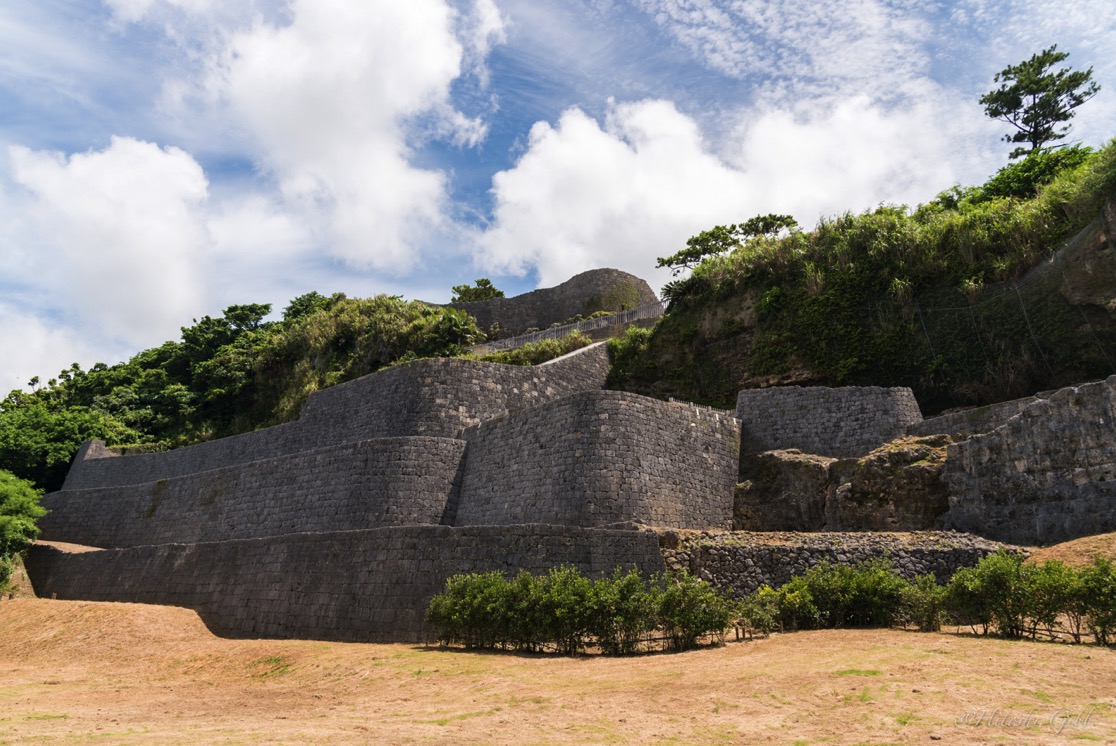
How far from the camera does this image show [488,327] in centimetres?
4553

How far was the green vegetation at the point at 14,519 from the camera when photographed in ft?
74.7

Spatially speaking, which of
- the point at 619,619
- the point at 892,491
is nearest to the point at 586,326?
the point at 892,491

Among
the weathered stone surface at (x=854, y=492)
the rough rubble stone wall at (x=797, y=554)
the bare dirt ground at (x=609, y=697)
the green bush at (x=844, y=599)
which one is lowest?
the bare dirt ground at (x=609, y=697)

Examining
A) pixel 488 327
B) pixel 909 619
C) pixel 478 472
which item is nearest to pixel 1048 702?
pixel 909 619

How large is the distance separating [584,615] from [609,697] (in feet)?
8.59

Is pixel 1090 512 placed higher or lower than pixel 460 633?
higher

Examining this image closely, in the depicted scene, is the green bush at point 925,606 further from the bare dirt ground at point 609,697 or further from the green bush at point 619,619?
the green bush at point 619,619

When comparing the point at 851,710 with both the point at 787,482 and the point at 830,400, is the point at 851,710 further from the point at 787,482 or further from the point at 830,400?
the point at 830,400

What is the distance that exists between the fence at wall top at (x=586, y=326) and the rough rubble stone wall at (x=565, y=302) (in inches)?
331

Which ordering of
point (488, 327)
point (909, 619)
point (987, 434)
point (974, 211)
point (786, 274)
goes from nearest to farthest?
point (909, 619) → point (987, 434) → point (974, 211) → point (786, 274) → point (488, 327)

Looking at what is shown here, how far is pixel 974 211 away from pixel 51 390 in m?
52.1

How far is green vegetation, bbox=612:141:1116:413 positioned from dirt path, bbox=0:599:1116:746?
12.2m

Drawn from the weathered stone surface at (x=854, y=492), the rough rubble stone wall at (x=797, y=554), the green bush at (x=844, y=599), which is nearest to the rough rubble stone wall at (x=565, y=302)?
the weathered stone surface at (x=854, y=492)

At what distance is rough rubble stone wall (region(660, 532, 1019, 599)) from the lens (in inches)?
516
